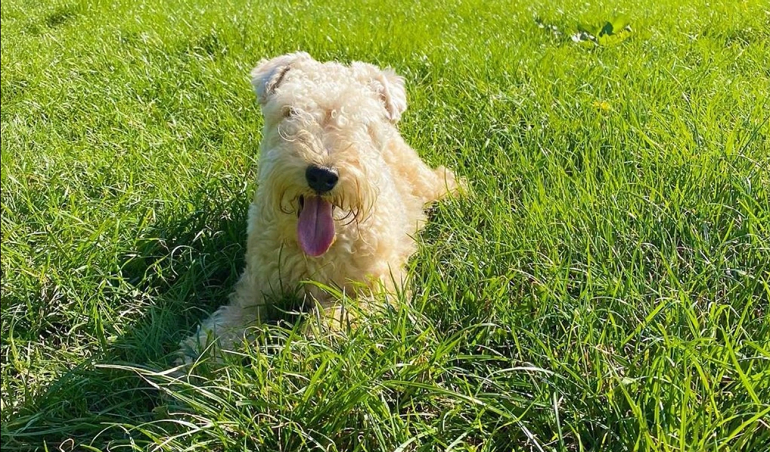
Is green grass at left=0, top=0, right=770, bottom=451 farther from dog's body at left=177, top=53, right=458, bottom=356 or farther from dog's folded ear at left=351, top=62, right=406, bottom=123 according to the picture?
dog's folded ear at left=351, top=62, right=406, bottom=123

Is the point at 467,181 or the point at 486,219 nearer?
the point at 486,219

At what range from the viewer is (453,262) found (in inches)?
94.8

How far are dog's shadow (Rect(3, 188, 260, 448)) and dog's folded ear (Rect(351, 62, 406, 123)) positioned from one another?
0.90 meters

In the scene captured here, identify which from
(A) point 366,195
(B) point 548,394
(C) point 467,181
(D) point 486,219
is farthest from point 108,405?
(C) point 467,181

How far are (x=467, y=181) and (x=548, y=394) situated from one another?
161cm

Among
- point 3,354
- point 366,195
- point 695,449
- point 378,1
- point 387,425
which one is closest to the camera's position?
point 695,449

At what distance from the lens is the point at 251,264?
258 cm

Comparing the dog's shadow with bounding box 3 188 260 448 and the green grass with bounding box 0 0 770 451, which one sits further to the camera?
the dog's shadow with bounding box 3 188 260 448

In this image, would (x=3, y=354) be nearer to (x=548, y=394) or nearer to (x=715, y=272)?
(x=548, y=394)

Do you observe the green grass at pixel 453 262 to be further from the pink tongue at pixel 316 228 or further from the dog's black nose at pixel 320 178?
the dog's black nose at pixel 320 178

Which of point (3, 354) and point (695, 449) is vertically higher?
point (695, 449)

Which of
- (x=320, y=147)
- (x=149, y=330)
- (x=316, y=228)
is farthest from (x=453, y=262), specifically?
(x=149, y=330)

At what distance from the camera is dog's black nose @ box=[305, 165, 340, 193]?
7.38ft

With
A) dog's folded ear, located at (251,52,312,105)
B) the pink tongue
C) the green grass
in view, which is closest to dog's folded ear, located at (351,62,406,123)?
dog's folded ear, located at (251,52,312,105)
